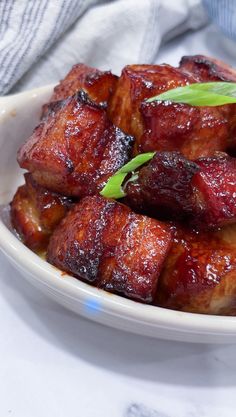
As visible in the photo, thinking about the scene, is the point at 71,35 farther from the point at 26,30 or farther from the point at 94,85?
the point at 94,85

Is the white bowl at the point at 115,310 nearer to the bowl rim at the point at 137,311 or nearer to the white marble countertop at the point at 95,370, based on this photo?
the bowl rim at the point at 137,311

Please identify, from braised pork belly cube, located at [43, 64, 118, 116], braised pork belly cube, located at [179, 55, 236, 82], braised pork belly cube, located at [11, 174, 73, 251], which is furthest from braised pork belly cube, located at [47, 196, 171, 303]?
braised pork belly cube, located at [179, 55, 236, 82]

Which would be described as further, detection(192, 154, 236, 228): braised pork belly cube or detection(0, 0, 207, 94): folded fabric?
detection(0, 0, 207, 94): folded fabric

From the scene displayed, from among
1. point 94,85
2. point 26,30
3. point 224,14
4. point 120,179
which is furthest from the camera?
point 224,14

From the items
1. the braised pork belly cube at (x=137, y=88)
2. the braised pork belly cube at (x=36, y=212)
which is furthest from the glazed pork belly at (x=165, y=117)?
the braised pork belly cube at (x=36, y=212)

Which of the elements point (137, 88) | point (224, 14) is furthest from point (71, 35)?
point (137, 88)

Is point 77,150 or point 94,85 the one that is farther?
point 94,85

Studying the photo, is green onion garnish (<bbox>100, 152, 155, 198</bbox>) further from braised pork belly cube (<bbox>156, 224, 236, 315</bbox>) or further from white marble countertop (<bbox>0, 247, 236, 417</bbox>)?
white marble countertop (<bbox>0, 247, 236, 417</bbox>)
